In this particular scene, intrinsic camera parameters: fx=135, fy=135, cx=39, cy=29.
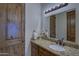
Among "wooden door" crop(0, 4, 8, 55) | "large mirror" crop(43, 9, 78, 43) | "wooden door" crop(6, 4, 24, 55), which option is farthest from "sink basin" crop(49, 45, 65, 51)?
"wooden door" crop(0, 4, 8, 55)

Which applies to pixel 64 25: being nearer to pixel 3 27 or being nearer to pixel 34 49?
pixel 34 49

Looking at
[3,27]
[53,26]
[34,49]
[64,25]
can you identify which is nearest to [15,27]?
[3,27]

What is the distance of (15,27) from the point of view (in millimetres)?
1618

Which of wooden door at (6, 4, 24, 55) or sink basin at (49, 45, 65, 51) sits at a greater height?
wooden door at (6, 4, 24, 55)

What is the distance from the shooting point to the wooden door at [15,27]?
160 cm

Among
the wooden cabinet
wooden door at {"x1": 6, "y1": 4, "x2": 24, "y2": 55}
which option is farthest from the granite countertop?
wooden door at {"x1": 6, "y1": 4, "x2": 24, "y2": 55}

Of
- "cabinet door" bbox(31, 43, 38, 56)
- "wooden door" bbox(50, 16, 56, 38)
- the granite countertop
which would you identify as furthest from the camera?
"wooden door" bbox(50, 16, 56, 38)

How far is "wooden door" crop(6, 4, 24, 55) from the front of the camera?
63.1 inches

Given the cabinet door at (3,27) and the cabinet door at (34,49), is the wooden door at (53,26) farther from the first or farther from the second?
the cabinet door at (3,27)

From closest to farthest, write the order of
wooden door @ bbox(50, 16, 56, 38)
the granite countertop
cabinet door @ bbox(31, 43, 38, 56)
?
1. the granite countertop
2. cabinet door @ bbox(31, 43, 38, 56)
3. wooden door @ bbox(50, 16, 56, 38)

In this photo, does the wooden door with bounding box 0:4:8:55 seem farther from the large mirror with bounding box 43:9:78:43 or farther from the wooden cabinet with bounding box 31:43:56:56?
the large mirror with bounding box 43:9:78:43

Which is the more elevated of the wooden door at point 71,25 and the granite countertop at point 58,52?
the wooden door at point 71,25

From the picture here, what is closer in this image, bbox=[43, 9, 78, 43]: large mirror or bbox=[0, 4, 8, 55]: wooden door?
bbox=[0, 4, 8, 55]: wooden door

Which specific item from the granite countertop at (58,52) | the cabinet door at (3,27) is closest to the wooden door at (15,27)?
the cabinet door at (3,27)
